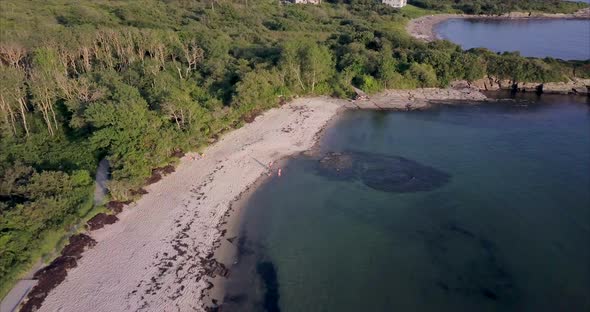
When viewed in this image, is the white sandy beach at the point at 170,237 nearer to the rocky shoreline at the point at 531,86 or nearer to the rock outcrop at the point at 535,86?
the rocky shoreline at the point at 531,86

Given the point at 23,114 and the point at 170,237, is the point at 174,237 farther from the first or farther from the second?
the point at 23,114

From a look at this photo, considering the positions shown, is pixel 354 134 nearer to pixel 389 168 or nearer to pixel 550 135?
pixel 389 168

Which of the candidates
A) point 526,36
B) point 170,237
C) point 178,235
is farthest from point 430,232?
point 526,36

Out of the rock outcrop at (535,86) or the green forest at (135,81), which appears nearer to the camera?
the green forest at (135,81)

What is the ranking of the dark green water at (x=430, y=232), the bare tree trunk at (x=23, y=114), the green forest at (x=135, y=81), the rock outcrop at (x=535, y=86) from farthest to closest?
1. the rock outcrop at (x=535, y=86)
2. the bare tree trunk at (x=23, y=114)
3. the green forest at (x=135, y=81)
4. the dark green water at (x=430, y=232)

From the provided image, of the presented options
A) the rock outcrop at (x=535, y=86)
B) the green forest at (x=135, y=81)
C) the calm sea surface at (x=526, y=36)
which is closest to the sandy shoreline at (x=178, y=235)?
the green forest at (x=135, y=81)

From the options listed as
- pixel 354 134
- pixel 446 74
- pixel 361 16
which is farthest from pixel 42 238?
pixel 361 16

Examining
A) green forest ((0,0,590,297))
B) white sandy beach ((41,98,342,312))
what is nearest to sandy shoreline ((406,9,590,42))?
green forest ((0,0,590,297))

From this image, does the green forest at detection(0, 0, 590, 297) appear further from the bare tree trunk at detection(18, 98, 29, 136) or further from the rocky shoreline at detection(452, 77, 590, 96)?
the rocky shoreline at detection(452, 77, 590, 96)
